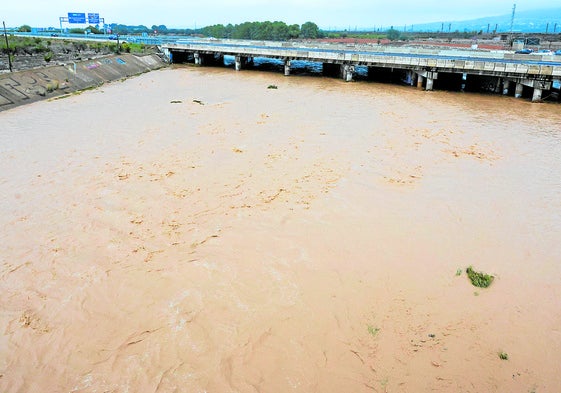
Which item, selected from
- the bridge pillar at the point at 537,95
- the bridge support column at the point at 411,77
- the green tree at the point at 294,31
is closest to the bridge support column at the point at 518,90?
the bridge pillar at the point at 537,95

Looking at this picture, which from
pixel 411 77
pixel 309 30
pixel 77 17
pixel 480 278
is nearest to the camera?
pixel 480 278

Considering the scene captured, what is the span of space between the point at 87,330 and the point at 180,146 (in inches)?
485

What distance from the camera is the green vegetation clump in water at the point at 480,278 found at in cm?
932

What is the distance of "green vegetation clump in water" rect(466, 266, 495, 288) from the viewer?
9316mm

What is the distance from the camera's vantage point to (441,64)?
113 ft

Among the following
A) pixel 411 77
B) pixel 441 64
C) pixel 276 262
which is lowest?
pixel 276 262

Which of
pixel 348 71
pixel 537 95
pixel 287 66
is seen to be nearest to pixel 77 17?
pixel 287 66

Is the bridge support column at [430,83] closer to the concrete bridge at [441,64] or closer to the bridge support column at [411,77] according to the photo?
the concrete bridge at [441,64]

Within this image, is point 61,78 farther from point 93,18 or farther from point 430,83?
point 93,18

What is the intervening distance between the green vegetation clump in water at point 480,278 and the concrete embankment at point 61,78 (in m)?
26.5

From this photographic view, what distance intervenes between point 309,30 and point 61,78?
120m

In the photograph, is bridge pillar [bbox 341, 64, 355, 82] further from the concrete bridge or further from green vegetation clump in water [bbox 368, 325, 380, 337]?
green vegetation clump in water [bbox 368, 325, 380, 337]

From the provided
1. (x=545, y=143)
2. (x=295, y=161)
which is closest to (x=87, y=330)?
(x=295, y=161)

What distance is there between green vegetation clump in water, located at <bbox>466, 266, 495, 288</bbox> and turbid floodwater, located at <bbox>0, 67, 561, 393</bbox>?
15cm
